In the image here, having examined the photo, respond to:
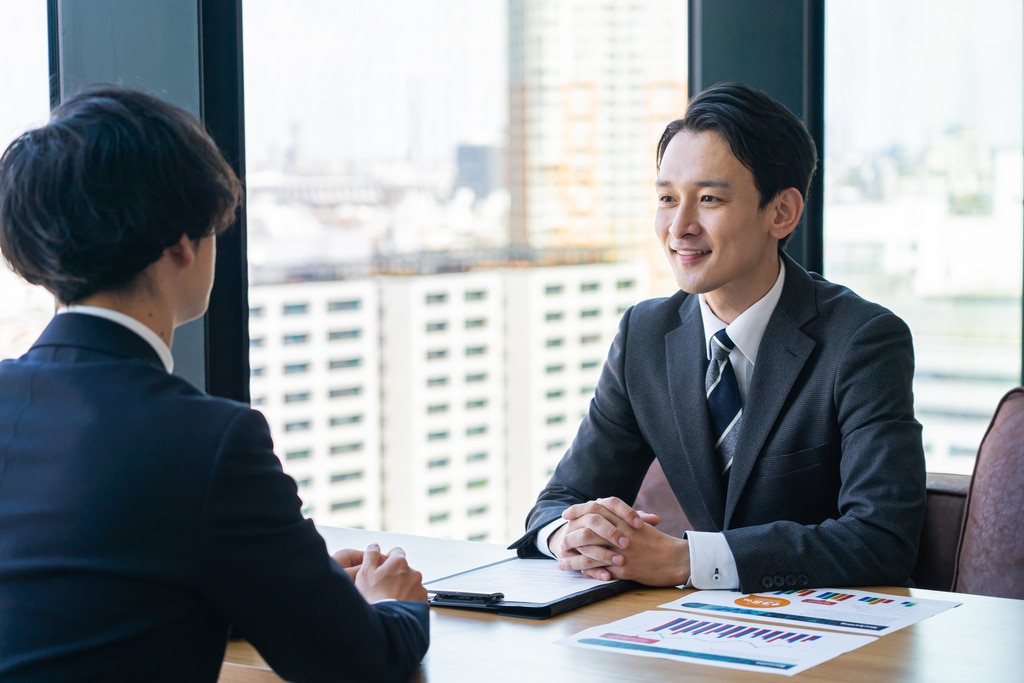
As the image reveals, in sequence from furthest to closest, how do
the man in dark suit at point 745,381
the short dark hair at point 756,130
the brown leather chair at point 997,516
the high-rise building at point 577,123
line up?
the high-rise building at point 577,123
the short dark hair at point 756,130
the brown leather chair at point 997,516
the man in dark suit at point 745,381

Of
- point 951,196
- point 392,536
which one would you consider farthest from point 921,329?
point 392,536

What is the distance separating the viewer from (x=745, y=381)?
2098 millimetres

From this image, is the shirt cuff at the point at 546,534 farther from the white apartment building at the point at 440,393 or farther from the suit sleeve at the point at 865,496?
the white apartment building at the point at 440,393

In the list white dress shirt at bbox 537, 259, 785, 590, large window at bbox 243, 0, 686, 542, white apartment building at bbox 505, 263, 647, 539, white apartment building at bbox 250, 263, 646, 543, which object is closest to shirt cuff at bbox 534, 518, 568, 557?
white dress shirt at bbox 537, 259, 785, 590

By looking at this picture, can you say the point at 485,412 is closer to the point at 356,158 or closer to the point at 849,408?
the point at 356,158

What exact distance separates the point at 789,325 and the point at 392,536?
0.81m

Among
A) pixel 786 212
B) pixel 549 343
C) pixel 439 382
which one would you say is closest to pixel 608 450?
pixel 786 212

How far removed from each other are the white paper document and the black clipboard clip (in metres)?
0.02

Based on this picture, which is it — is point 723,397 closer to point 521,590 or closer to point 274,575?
point 521,590

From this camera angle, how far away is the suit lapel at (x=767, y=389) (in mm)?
2002

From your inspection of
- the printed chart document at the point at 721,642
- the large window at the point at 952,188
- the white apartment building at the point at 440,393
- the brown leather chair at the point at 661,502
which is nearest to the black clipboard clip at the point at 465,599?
the printed chart document at the point at 721,642

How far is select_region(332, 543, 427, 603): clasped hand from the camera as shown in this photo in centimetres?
136

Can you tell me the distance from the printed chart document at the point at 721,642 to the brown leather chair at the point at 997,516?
0.76 metres

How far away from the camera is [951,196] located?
15.5 feet
